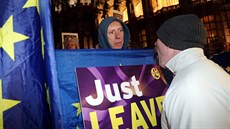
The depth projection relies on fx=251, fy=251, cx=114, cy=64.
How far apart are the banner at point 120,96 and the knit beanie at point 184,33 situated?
0.50 metres

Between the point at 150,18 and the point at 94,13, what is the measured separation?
4.60 metres

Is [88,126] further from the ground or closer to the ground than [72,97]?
closer to the ground

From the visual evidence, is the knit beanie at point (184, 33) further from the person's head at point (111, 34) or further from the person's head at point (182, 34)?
the person's head at point (111, 34)

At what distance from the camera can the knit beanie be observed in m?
1.32

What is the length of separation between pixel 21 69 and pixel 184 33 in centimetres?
90

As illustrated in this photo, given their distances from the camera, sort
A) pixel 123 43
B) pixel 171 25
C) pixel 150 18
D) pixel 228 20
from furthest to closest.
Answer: pixel 150 18 < pixel 228 20 < pixel 123 43 < pixel 171 25

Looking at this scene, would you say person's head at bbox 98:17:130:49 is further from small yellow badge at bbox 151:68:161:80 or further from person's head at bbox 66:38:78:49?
person's head at bbox 66:38:78:49

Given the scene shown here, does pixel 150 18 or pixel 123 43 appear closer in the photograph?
pixel 123 43

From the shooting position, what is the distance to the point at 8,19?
139cm

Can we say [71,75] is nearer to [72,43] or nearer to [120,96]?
[120,96]

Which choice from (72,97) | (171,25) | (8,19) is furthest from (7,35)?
(171,25)

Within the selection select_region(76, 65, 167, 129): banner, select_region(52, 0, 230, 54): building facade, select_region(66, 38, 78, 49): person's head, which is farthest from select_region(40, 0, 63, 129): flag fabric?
select_region(52, 0, 230, 54): building facade

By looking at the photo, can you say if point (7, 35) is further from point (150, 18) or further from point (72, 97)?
point (150, 18)

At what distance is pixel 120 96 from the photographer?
1.70 m
